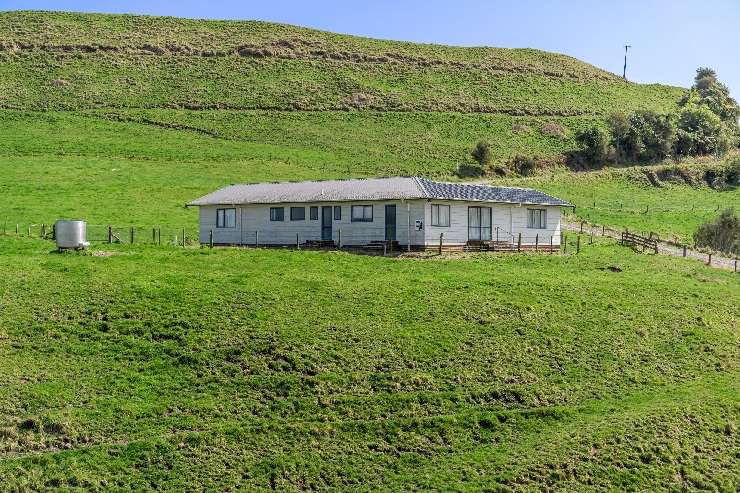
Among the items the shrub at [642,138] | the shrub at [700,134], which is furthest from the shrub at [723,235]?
the shrub at [700,134]

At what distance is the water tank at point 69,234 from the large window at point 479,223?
18891 mm

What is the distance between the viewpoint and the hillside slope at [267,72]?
93625mm

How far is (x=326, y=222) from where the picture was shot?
147 ft

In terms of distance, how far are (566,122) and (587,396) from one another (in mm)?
72079

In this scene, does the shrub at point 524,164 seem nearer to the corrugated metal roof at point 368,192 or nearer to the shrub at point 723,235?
the shrub at point 723,235

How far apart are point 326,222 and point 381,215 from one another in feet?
10.5

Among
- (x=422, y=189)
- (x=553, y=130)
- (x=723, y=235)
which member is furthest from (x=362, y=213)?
(x=553, y=130)

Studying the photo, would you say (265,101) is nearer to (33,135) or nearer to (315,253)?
(33,135)

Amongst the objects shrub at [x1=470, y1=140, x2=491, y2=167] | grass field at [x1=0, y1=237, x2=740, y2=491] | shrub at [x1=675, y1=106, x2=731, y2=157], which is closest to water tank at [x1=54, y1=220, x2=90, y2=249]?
grass field at [x1=0, y1=237, x2=740, y2=491]

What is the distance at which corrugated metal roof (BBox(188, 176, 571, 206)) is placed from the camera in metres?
43.3

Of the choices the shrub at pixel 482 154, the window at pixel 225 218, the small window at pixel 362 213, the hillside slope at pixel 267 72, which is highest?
the hillside slope at pixel 267 72

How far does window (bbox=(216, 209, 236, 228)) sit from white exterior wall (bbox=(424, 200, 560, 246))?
37.2 feet

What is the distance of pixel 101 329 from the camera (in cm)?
2845

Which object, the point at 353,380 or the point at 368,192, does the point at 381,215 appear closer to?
the point at 368,192
